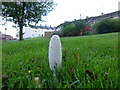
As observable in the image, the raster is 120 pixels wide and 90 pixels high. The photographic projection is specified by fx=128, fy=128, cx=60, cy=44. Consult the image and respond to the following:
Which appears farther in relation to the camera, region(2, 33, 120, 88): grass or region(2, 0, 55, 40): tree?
region(2, 0, 55, 40): tree

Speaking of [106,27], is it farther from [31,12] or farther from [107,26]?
[31,12]

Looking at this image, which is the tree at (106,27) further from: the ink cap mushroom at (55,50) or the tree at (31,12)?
the ink cap mushroom at (55,50)

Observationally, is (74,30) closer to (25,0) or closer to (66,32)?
(66,32)

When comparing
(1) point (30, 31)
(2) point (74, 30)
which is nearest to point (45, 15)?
(2) point (74, 30)

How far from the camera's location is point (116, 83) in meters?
0.80

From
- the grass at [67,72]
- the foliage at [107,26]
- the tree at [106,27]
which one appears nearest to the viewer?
the grass at [67,72]

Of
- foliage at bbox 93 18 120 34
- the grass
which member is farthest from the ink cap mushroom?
foliage at bbox 93 18 120 34

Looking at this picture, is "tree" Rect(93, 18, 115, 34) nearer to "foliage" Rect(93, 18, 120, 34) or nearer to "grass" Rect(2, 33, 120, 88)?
"foliage" Rect(93, 18, 120, 34)

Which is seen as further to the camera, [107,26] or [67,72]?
[107,26]

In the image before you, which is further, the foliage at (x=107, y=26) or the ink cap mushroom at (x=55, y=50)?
the foliage at (x=107, y=26)

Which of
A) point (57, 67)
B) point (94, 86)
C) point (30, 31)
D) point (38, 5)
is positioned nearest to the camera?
point (94, 86)

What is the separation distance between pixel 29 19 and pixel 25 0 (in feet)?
6.28

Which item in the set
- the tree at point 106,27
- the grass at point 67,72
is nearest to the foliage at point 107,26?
the tree at point 106,27

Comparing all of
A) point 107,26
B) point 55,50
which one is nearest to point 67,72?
point 55,50
